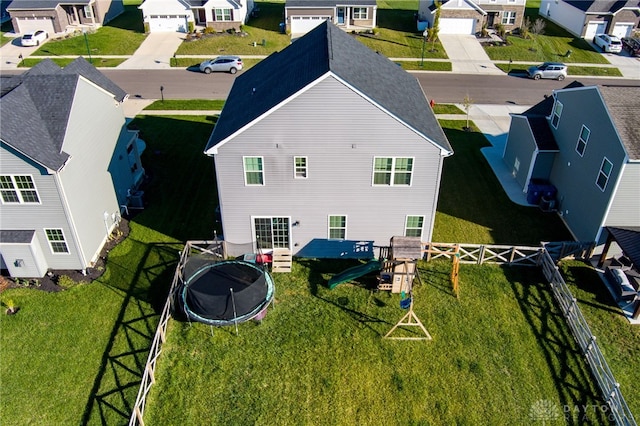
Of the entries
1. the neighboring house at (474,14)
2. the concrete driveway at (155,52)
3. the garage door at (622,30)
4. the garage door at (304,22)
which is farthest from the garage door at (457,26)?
the concrete driveway at (155,52)

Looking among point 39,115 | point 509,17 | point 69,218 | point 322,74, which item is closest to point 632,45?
point 509,17

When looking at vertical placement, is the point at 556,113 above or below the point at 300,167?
below

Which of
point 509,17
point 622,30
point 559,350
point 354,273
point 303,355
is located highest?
point 509,17

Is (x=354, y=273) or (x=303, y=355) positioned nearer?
(x=303, y=355)

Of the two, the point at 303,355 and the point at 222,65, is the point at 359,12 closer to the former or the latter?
the point at 222,65

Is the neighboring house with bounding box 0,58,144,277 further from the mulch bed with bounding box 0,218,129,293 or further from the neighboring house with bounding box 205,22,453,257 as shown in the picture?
the neighboring house with bounding box 205,22,453,257

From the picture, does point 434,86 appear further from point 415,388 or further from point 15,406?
point 15,406

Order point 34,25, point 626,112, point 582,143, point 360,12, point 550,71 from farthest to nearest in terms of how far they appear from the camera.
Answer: point 360,12 < point 34,25 < point 550,71 < point 582,143 < point 626,112

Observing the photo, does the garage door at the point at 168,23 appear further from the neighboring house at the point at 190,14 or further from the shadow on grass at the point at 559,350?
the shadow on grass at the point at 559,350
